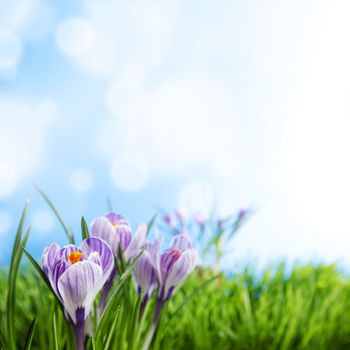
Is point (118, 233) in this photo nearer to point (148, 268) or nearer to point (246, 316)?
point (148, 268)

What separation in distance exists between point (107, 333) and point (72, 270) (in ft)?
0.84

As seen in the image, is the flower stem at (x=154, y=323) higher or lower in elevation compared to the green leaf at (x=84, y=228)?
lower

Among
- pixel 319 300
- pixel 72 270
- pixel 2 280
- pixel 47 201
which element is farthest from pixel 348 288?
pixel 72 270

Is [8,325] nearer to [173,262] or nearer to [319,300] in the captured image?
[173,262]

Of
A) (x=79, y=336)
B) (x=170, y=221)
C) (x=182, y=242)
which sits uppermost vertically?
(x=170, y=221)

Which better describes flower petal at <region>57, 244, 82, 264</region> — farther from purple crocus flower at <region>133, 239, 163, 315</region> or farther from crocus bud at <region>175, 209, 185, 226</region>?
crocus bud at <region>175, 209, 185, 226</region>

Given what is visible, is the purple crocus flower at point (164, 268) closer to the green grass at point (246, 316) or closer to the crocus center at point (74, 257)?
the crocus center at point (74, 257)

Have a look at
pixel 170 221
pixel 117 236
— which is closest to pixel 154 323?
pixel 117 236

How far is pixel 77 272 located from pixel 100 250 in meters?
0.06

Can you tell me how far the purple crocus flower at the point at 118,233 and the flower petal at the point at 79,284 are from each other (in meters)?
0.13

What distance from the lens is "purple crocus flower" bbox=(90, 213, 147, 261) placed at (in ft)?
2.79

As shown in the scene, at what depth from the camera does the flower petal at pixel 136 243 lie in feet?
2.92

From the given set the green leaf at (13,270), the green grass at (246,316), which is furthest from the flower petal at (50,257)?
the green grass at (246,316)

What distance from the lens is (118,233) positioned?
88 cm
